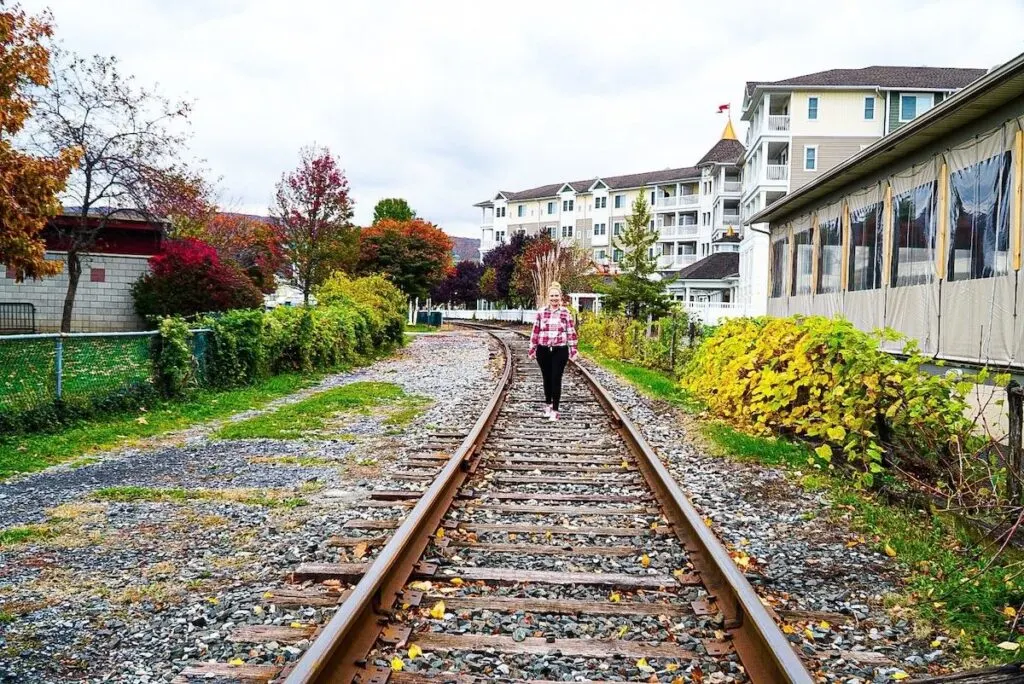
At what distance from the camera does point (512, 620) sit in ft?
13.1

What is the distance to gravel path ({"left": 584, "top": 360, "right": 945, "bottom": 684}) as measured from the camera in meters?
3.78

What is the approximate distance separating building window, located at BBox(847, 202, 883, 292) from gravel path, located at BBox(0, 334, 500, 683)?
969 centimetres

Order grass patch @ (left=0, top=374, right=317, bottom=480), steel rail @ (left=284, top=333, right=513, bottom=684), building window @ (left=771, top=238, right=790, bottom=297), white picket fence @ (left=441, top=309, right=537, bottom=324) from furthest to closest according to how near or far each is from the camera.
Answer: white picket fence @ (left=441, top=309, right=537, bottom=324) < building window @ (left=771, top=238, right=790, bottom=297) < grass patch @ (left=0, top=374, right=317, bottom=480) < steel rail @ (left=284, top=333, right=513, bottom=684)

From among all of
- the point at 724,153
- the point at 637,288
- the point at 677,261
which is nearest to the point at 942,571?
the point at 637,288

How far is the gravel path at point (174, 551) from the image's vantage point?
3.68 m

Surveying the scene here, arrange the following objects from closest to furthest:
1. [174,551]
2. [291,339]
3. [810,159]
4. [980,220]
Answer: [174,551], [980,220], [291,339], [810,159]

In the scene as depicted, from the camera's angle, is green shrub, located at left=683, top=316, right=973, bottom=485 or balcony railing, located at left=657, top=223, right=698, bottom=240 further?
balcony railing, located at left=657, top=223, right=698, bottom=240

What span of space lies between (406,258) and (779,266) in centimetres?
3910

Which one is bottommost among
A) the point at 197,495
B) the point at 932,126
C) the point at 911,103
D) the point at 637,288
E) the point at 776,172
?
the point at 197,495

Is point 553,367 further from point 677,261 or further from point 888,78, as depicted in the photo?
point 677,261

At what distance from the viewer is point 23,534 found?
5520 millimetres

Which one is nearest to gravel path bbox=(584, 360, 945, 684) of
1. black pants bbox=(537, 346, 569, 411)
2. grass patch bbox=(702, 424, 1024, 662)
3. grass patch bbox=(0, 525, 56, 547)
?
grass patch bbox=(702, 424, 1024, 662)

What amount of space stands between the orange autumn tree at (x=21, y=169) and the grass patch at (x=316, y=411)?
233 inches

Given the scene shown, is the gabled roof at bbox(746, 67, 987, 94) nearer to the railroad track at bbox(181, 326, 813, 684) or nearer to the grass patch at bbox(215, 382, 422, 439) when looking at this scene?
the grass patch at bbox(215, 382, 422, 439)
